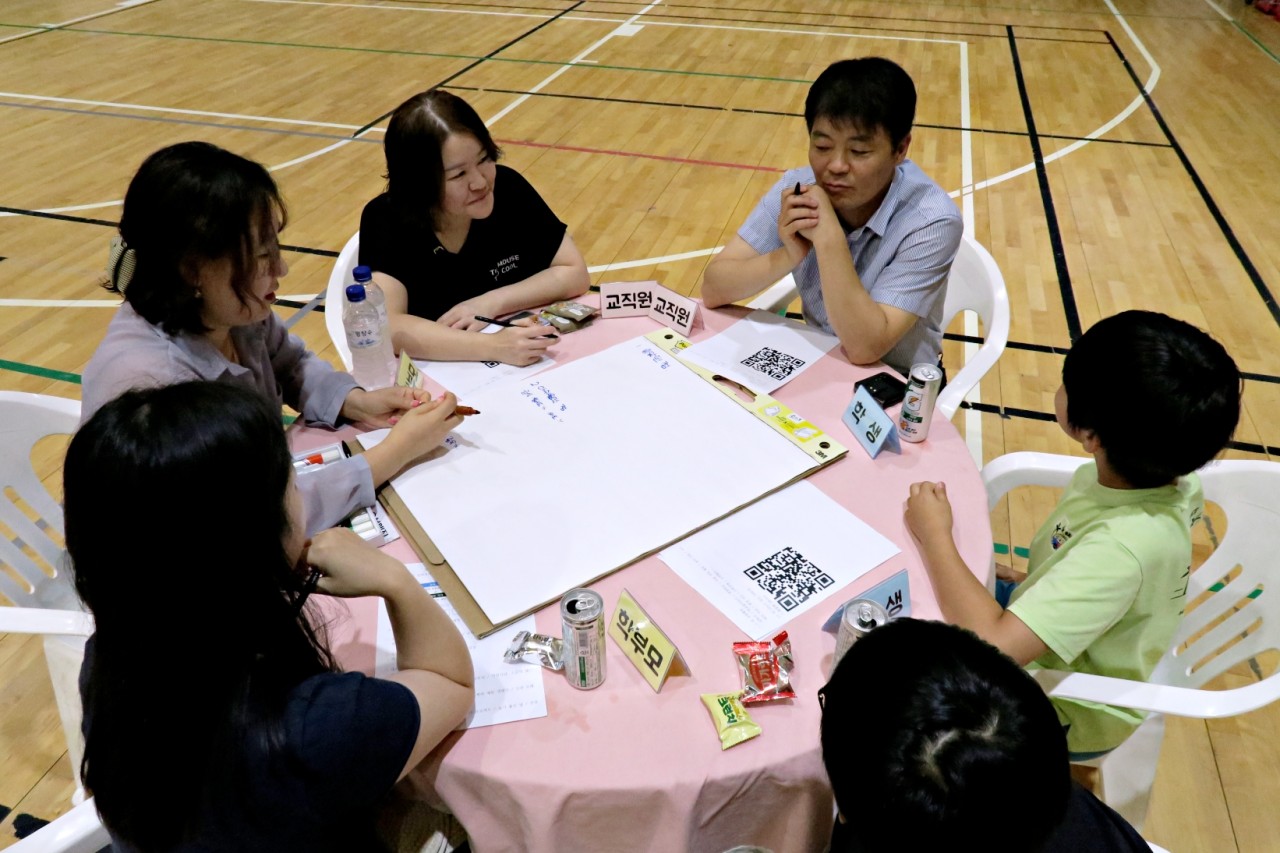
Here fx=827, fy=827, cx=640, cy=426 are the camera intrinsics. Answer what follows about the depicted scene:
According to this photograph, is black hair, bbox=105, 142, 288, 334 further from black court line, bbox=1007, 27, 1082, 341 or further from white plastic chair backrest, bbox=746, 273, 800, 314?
black court line, bbox=1007, 27, 1082, 341

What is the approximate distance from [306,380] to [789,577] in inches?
44.5

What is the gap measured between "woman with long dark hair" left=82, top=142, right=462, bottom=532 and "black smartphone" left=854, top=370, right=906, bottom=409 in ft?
2.85

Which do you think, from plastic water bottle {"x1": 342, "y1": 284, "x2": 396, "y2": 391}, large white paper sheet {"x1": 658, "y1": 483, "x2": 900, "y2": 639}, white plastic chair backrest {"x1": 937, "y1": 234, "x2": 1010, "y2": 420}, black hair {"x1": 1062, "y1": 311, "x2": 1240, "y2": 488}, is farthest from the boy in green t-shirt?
plastic water bottle {"x1": 342, "y1": 284, "x2": 396, "y2": 391}

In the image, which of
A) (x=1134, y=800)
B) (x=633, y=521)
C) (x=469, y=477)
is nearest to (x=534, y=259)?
(x=469, y=477)

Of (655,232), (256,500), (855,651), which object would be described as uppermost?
(256,500)

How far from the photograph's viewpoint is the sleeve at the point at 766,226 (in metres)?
2.18

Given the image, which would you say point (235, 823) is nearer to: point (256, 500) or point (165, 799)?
point (165, 799)

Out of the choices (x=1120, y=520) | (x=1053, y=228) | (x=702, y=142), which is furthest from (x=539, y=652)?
(x=702, y=142)

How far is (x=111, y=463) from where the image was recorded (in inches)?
35.4

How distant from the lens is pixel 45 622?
4.58ft

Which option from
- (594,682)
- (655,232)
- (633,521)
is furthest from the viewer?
(655,232)

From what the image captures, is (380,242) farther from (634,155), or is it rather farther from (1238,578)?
(634,155)

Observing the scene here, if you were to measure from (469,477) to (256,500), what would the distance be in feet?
1.94

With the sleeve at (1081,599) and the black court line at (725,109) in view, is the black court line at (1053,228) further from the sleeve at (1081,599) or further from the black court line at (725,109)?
the sleeve at (1081,599)
